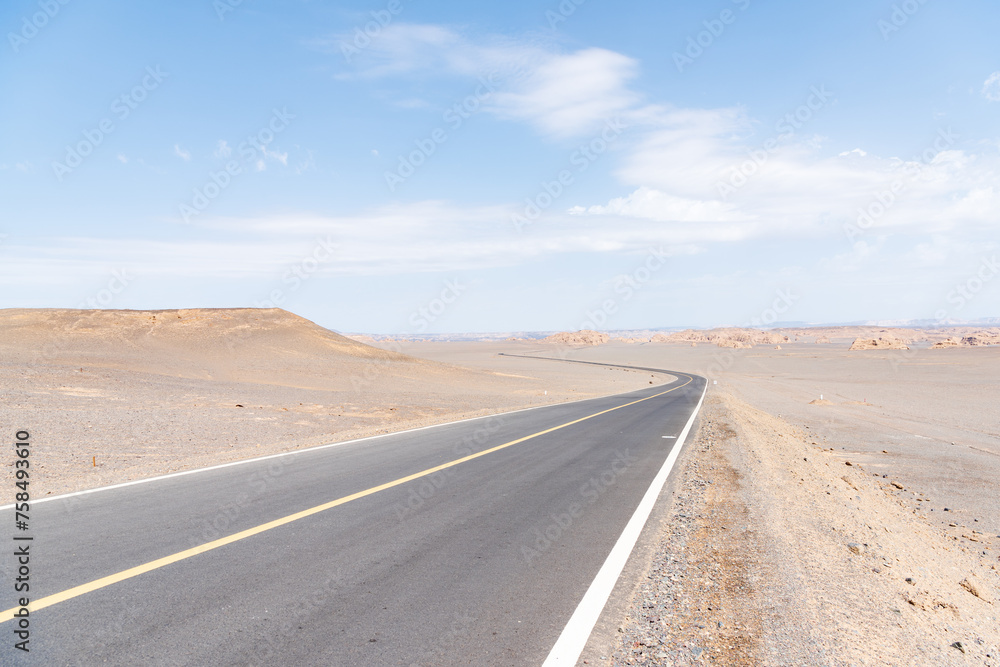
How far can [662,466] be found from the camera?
11578 mm

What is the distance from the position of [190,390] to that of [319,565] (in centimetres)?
2314

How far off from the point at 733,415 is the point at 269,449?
60.6 ft

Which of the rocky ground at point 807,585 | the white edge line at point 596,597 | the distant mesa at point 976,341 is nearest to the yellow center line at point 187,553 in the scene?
the white edge line at point 596,597

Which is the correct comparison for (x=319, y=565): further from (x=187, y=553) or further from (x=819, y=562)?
(x=819, y=562)

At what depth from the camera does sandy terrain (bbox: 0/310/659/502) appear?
43.8 feet

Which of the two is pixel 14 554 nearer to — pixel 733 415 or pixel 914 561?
pixel 914 561

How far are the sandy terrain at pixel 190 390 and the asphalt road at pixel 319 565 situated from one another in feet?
10.8

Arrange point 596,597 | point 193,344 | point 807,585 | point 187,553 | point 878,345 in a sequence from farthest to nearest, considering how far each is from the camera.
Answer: point 878,345 → point 193,344 → point 187,553 → point 807,585 → point 596,597

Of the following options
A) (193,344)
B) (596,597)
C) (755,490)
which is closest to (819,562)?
(596,597)

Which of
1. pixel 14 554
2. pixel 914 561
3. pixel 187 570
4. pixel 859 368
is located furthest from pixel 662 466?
pixel 859 368

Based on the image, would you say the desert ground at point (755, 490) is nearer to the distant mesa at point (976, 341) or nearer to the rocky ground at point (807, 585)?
the rocky ground at point (807, 585)

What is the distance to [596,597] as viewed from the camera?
4.87m

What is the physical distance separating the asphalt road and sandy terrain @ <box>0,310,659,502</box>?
10.8 ft

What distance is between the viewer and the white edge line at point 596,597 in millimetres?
3912
